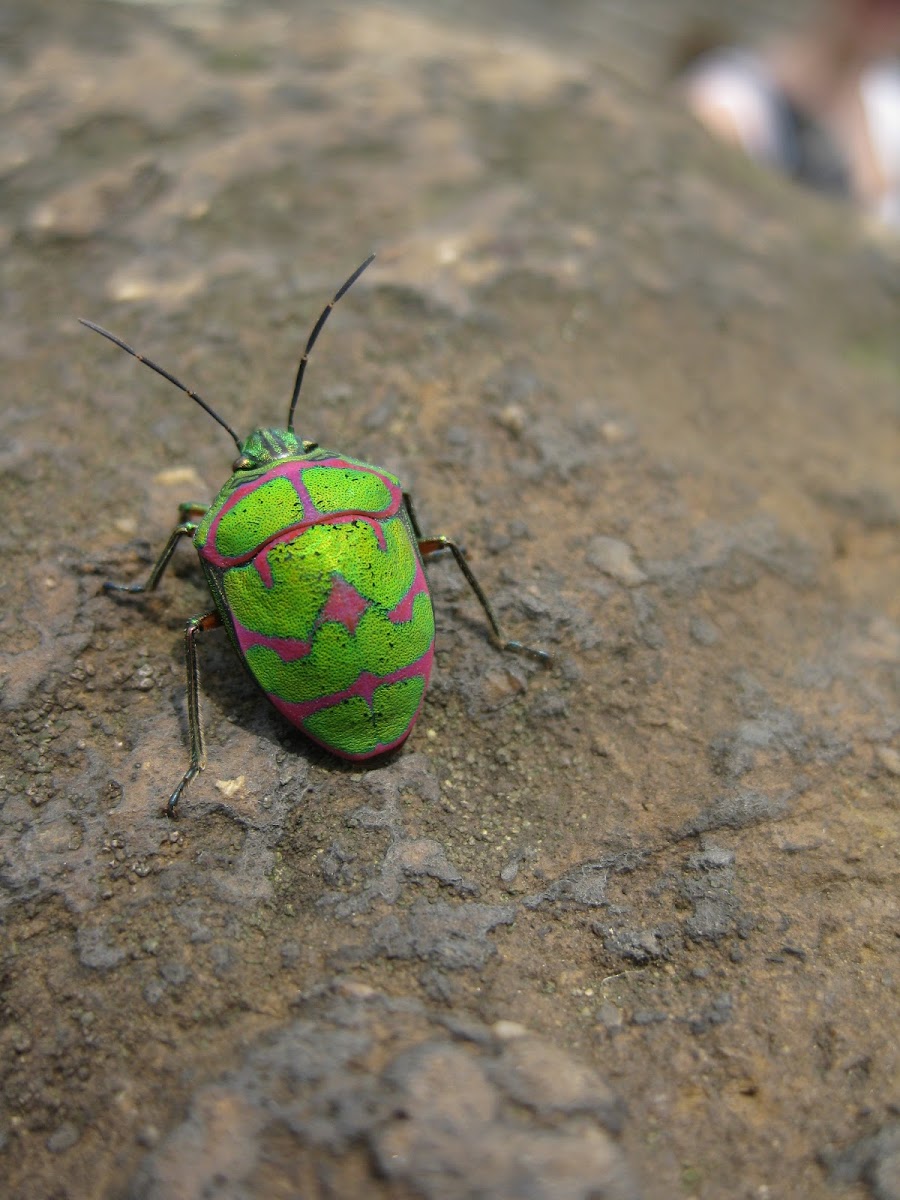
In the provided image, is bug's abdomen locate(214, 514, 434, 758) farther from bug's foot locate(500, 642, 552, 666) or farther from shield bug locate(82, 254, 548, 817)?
bug's foot locate(500, 642, 552, 666)

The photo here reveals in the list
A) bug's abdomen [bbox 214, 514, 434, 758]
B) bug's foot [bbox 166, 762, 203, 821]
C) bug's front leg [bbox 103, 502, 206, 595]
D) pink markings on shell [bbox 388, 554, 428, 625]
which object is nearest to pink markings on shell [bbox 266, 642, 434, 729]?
bug's abdomen [bbox 214, 514, 434, 758]

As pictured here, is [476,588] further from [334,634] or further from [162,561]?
[162,561]

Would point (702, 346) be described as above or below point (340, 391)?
above

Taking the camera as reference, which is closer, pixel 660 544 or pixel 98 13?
pixel 660 544

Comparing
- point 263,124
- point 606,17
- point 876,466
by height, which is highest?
point 876,466

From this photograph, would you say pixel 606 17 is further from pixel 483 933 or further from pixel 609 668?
pixel 483 933

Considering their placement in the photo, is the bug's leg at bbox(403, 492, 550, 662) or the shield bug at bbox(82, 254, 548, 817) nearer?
the shield bug at bbox(82, 254, 548, 817)

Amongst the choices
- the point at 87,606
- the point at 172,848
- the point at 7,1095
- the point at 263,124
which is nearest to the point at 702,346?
the point at 263,124
